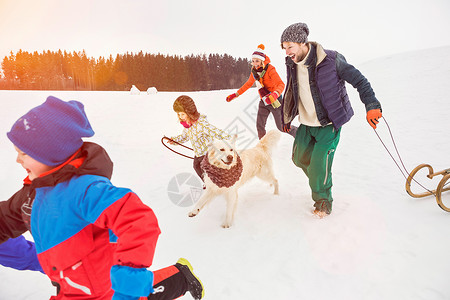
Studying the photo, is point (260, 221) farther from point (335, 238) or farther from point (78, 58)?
point (78, 58)

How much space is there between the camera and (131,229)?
1.03m

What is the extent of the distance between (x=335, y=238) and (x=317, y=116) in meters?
1.46

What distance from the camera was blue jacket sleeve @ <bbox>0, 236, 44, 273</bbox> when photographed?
151 centimetres

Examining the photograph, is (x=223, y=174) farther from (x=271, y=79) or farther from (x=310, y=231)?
(x=271, y=79)

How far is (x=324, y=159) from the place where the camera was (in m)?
2.98

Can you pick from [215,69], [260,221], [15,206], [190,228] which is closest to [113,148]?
[190,228]

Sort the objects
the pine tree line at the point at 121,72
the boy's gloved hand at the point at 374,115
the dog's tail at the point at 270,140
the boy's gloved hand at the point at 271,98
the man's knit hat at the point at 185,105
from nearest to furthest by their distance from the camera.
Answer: the boy's gloved hand at the point at 374,115 < the man's knit hat at the point at 185,105 < the boy's gloved hand at the point at 271,98 < the dog's tail at the point at 270,140 < the pine tree line at the point at 121,72

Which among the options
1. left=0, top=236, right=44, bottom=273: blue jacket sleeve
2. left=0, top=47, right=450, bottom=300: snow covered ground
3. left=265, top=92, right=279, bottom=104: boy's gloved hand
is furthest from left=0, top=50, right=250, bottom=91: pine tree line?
left=0, top=236, right=44, bottom=273: blue jacket sleeve

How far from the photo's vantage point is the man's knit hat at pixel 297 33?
8.50 feet

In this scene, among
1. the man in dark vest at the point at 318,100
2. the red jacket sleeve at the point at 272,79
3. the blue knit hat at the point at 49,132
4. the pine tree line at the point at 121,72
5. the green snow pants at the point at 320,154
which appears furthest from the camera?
the pine tree line at the point at 121,72

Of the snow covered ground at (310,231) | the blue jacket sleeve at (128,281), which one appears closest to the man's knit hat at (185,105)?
the snow covered ground at (310,231)

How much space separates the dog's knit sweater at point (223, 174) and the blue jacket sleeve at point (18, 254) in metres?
1.90

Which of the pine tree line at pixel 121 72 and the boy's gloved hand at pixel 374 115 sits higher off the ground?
the pine tree line at pixel 121 72

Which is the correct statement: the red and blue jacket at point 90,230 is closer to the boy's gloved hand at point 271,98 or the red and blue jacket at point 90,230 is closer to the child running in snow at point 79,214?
the child running in snow at point 79,214
